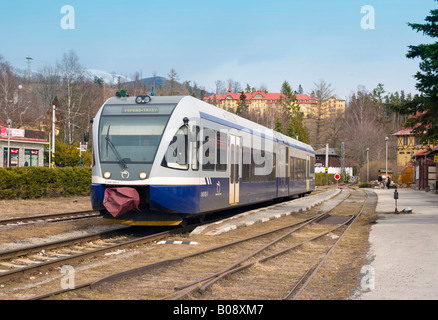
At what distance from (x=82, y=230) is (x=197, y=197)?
3.48 meters

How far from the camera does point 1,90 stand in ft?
218

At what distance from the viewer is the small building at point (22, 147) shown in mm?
51156

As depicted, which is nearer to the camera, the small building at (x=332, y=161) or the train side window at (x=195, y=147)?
the train side window at (x=195, y=147)

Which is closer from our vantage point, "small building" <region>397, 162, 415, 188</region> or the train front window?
the train front window

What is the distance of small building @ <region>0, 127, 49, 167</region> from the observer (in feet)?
168

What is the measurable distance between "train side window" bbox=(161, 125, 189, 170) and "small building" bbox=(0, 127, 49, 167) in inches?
1668

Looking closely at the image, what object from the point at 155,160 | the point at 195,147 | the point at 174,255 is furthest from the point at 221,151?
the point at 174,255

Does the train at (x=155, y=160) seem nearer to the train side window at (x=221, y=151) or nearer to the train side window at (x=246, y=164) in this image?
the train side window at (x=221, y=151)

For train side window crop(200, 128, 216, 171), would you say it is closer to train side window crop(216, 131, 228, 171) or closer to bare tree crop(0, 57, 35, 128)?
train side window crop(216, 131, 228, 171)

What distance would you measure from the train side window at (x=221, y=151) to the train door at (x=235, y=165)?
1.58ft

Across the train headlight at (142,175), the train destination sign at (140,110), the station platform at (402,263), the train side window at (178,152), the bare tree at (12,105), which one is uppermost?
the bare tree at (12,105)
